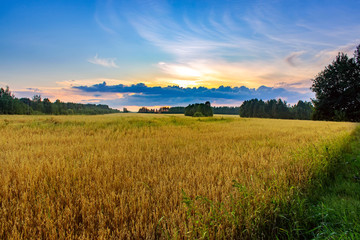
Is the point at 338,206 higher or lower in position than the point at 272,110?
lower

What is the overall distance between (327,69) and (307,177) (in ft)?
169

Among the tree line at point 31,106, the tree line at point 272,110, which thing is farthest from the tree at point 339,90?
the tree line at point 31,106

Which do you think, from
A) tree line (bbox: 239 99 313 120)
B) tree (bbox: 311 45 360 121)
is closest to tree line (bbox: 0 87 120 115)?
tree line (bbox: 239 99 313 120)

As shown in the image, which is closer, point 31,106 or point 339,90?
point 339,90

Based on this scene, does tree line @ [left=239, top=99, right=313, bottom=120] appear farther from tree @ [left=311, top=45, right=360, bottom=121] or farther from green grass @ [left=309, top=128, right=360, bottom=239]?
green grass @ [left=309, top=128, right=360, bottom=239]

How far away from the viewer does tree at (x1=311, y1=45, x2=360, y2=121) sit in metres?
37.3

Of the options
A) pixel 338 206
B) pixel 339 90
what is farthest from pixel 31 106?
pixel 339 90

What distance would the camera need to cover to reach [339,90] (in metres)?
39.1

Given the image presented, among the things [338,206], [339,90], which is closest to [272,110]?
[339,90]

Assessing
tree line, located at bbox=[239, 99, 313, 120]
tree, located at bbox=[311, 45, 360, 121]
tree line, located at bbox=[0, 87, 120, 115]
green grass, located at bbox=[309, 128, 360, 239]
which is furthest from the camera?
tree line, located at bbox=[239, 99, 313, 120]

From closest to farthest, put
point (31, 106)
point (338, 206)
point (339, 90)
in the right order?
point (338, 206)
point (339, 90)
point (31, 106)

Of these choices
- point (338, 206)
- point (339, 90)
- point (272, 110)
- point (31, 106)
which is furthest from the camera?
point (31, 106)

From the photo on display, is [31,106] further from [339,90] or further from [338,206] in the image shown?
[339,90]

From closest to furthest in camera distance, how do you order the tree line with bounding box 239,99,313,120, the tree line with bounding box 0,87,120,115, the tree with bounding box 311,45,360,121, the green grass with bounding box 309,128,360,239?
1. the green grass with bounding box 309,128,360,239
2. the tree with bounding box 311,45,360,121
3. the tree line with bounding box 0,87,120,115
4. the tree line with bounding box 239,99,313,120
